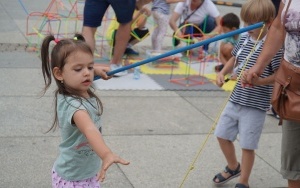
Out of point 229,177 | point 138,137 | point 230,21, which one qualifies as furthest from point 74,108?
point 230,21

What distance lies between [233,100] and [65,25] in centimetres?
618

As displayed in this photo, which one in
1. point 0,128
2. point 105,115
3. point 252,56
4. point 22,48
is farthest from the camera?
point 22,48

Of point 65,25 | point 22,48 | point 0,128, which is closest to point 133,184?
point 0,128

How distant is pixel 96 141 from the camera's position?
2.31m

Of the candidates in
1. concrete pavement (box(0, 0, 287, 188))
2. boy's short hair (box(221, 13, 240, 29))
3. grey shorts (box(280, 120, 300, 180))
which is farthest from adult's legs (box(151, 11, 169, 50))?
grey shorts (box(280, 120, 300, 180))

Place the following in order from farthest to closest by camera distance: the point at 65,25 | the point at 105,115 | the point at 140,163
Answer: the point at 65,25 < the point at 105,115 < the point at 140,163

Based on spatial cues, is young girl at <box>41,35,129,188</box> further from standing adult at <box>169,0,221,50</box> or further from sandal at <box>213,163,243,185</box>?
standing adult at <box>169,0,221,50</box>

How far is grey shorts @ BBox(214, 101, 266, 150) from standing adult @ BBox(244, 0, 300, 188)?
0.50 meters

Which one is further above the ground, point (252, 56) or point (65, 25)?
point (252, 56)

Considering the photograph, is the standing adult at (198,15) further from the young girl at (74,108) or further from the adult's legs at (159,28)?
the young girl at (74,108)

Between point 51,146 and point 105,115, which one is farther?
point 105,115

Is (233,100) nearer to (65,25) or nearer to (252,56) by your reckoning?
(252,56)

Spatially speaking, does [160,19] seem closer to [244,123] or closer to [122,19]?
[122,19]

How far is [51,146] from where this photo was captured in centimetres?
452
